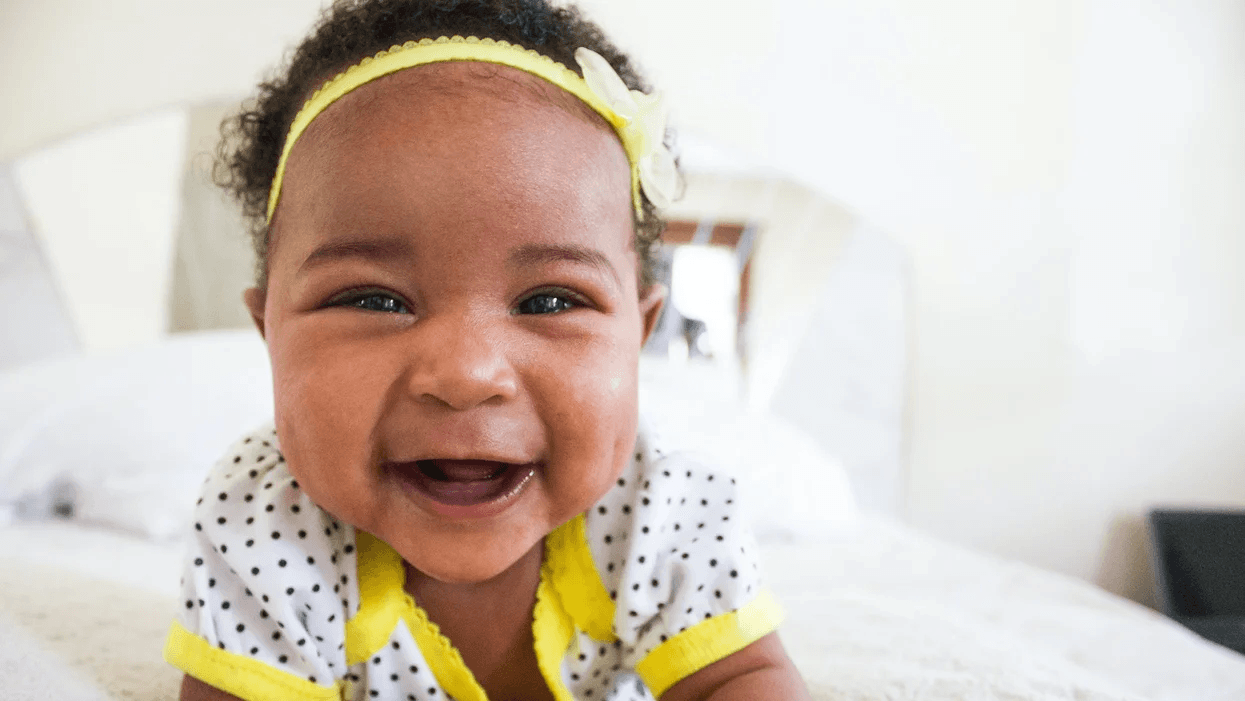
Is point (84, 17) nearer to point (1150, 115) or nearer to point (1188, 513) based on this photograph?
point (1150, 115)

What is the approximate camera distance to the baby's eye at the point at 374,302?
0.54m

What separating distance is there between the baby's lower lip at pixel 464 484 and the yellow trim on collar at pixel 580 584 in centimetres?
15

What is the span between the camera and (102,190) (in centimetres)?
165

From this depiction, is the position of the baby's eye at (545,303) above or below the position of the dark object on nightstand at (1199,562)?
above

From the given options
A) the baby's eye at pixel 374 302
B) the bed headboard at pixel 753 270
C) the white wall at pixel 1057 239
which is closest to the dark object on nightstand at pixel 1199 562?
the white wall at pixel 1057 239

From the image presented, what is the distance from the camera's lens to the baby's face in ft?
1.65

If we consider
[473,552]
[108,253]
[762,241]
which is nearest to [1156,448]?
[762,241]

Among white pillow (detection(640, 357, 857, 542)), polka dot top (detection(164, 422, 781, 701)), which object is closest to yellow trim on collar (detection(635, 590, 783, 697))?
polka dot top (detection(164, 422, 781, 701))

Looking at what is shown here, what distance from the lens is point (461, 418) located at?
0.50 meters

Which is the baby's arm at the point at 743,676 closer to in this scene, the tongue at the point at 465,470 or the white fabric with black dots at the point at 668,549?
the white fabric with black dots at the point at 668,549

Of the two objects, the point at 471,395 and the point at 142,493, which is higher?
the point at 471,395

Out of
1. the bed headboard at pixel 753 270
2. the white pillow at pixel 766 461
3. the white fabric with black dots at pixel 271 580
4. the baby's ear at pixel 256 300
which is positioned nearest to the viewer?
the white fabric with black dots at pixel 271 580

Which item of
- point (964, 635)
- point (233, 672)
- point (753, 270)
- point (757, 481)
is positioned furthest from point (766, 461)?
point (233, 672)

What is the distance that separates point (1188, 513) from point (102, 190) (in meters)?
2.45
